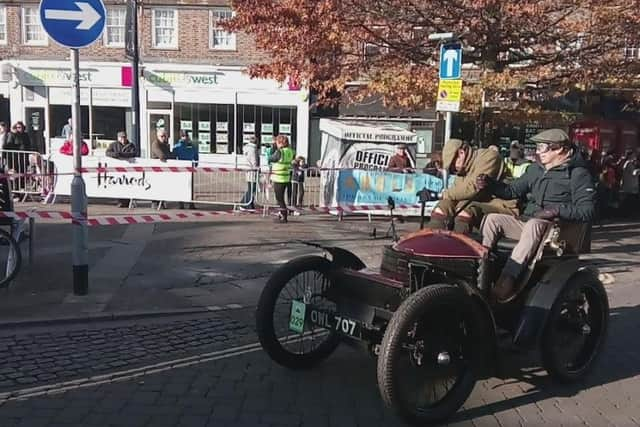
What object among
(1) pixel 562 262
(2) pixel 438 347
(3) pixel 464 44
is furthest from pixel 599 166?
(2) pixel 438 347

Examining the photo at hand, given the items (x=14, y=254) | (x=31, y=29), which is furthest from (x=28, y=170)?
(x=31, y=29)

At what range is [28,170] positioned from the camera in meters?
14.5

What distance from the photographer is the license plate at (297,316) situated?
15.8 ft

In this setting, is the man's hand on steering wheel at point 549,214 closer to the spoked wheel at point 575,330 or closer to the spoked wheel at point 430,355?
the spoked wheel at point 575,330

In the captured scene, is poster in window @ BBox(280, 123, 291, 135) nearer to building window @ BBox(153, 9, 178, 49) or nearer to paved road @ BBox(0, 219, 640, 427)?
building window @ BBox(153, 9, 178, 49)

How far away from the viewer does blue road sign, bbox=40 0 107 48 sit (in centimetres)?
668

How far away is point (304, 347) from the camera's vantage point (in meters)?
5.38

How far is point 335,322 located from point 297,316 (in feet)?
0.97

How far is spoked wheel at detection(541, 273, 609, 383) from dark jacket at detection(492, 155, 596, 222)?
0.50m

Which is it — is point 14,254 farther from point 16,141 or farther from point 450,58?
point 16,141

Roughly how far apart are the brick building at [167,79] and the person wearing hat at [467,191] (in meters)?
16.7

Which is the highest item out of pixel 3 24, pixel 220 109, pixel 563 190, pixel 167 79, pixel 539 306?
pixel 3 24

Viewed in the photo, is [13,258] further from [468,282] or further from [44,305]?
[468,282]

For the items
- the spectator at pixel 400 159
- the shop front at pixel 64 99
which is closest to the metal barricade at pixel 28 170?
the spectator at pixel 400 159
